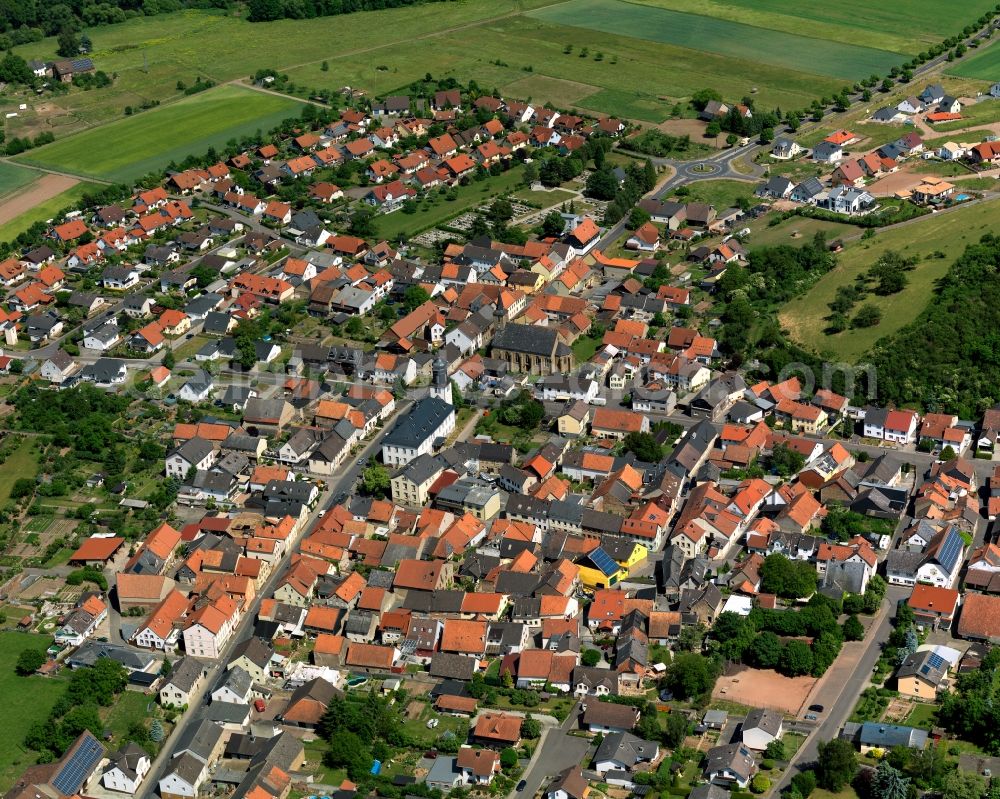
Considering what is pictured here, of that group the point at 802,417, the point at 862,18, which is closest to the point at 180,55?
the point at 862,18

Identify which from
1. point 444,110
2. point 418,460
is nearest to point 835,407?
point 418,460

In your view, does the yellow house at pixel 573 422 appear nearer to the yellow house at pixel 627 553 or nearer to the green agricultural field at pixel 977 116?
the yellow house at pixel 627 553

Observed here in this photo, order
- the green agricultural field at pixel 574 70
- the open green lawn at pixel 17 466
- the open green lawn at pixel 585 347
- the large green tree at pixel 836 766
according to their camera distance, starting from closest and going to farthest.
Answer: the large green tree at pixel 836 766, the open green lawn at pixel 17 466, the open green lawn at pixel 585 347, the green agricultural field at pixel 574 70

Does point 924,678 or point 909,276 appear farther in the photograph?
point 909,276

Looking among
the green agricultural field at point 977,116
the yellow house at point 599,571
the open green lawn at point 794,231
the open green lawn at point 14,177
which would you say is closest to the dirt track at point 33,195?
the open green lawn at point 14,177

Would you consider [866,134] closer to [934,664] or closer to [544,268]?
[544,268]

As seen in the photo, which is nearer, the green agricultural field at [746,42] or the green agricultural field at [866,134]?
the green agricultural field at [866,134]
